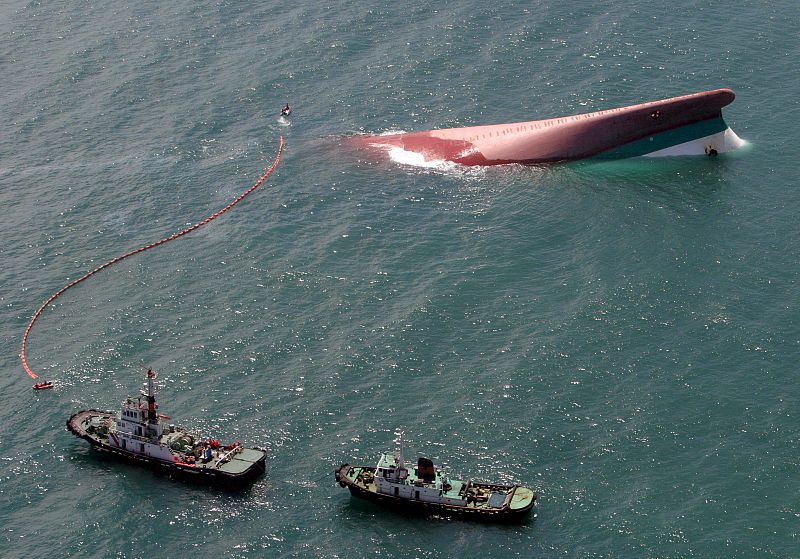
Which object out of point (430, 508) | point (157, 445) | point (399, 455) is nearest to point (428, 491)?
point (430, 508)

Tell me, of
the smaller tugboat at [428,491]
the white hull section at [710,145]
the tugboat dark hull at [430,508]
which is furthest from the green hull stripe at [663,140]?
the tugboat dark hull at [430,508]

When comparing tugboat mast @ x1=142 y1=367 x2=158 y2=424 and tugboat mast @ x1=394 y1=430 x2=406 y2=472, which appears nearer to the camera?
tugboat mast @ x1=394 y1=430 x2=406 y2=472

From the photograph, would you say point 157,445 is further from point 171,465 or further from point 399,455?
point 399,455

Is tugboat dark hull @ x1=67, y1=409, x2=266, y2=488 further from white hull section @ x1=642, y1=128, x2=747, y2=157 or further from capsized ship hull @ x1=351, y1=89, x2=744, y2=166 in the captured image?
white hull section @ x1=642, y1=128, x2=747, y2=157

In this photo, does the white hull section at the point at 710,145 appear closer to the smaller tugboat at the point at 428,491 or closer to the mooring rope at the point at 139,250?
the mooring rope at the point at 139,250

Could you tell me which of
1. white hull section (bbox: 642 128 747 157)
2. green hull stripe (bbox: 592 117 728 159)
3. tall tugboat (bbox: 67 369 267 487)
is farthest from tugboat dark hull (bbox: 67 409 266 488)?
white hull section (bbox: 642 128 747 157)

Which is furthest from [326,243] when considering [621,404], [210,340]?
[621,404]
